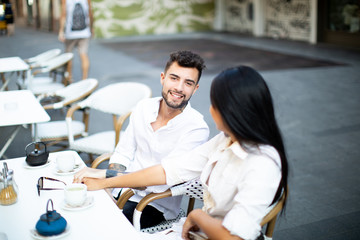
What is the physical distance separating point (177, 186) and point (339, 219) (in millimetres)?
1619

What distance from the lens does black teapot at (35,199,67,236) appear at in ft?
5.35

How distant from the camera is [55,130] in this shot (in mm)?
4062

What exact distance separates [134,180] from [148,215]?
51 cm

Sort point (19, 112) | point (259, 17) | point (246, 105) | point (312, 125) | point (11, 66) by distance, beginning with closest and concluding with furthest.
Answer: point (246, 105) → point (19, 112) → point (11, 66) → point (312, 125) → point (259, 17)

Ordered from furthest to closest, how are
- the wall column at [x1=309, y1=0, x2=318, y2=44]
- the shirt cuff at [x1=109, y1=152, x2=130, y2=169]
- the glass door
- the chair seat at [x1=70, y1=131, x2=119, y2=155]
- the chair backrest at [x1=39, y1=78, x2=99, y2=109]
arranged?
the wall column at [x1=309, y1=0, x2=318, y2=44] → the glass door → the chair backrest at [x1=39, y1=78, x2=99, y2=109] → the chair seat at [x1=70, y1=131, x2=119, y2=155] → the shirt cuff at [x1=109, y1=152, x2=130, y2=169]

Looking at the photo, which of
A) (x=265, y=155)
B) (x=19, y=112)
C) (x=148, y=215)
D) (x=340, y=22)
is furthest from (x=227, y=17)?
(x=265, y=155)

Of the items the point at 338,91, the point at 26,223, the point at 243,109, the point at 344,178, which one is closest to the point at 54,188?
the point at 26,223

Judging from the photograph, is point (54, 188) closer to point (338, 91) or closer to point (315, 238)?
point (315, 238)

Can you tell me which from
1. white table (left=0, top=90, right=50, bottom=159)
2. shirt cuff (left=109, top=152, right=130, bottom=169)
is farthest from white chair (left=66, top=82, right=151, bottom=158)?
shirt cuff (left=109, top=152, right=130, bottom=169)

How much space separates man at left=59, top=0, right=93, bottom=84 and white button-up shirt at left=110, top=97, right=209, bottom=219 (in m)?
5.71

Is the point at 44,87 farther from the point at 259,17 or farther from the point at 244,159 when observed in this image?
the point at 259,17

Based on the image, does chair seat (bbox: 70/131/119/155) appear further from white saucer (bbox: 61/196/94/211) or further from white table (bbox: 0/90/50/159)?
white saucer (bbox: 61/196/94/211)

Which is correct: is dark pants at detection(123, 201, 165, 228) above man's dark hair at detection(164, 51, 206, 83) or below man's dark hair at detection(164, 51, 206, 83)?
below

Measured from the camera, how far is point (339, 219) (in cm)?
337
